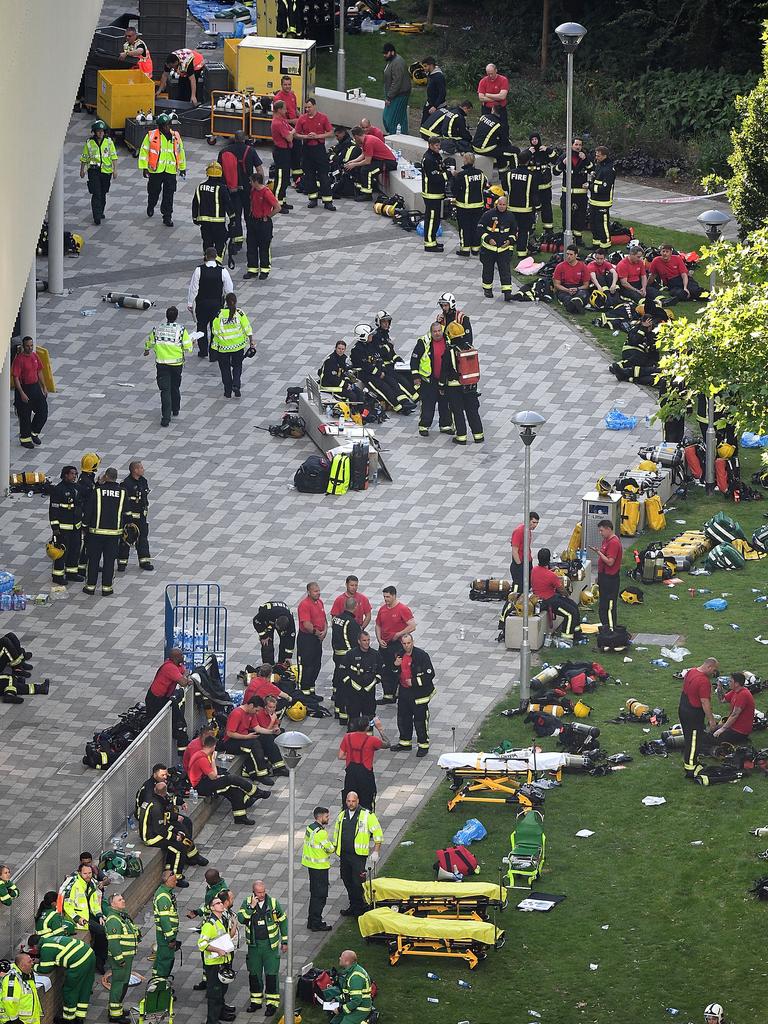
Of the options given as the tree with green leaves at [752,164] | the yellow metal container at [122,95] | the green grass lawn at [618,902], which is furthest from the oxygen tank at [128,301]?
the green grass lawn at [618,902]

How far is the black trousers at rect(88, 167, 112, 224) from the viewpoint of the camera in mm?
40875

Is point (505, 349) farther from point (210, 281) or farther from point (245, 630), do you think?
point (245, 630)

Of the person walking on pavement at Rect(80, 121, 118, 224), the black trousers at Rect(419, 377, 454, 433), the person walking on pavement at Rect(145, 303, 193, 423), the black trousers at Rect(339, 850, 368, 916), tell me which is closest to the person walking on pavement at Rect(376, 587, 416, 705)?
the black trousers at Rect(339, 850, 368, 916)

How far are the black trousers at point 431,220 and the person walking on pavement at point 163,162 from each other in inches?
166

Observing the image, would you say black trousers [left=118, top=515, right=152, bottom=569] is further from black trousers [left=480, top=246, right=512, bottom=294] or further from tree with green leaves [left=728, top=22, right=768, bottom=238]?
tree with green leaves [left=728, top=22, right=768, bottom=238]

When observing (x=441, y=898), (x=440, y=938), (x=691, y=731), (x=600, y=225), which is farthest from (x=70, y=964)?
(x=600, y=225)

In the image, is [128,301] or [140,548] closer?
[140,548]

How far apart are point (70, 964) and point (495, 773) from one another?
591 centimetres

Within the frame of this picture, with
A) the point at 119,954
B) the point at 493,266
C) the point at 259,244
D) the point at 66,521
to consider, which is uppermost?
the point at 259,244

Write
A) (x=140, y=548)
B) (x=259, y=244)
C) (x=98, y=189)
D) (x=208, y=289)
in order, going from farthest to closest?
(x=98, y=189), (x=259, y=244), (x=208, y=289), (x=140, y=548)

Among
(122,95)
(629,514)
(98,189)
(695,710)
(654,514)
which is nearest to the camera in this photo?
(695,710)

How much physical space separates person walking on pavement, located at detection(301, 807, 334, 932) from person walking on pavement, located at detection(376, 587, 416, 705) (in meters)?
4.24

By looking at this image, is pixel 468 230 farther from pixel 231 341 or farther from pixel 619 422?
pixel 231 341

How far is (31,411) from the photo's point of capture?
34344 mm
